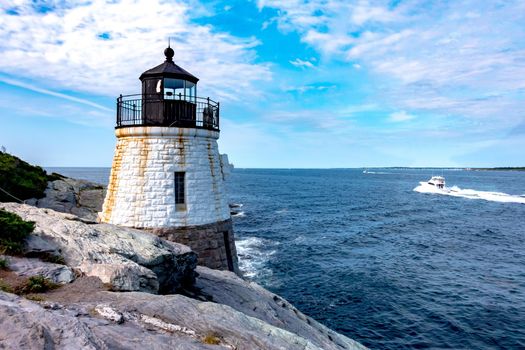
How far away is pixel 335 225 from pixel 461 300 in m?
25.4

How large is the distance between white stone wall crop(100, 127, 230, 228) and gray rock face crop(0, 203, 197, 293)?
442 centimetres

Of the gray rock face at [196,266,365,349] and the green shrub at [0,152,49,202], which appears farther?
the green shrub at [0,152,49,202]

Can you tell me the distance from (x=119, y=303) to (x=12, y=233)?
337 cm

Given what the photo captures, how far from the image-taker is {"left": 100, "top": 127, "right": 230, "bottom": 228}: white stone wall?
1502cm

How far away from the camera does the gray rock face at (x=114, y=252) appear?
25.3 feet

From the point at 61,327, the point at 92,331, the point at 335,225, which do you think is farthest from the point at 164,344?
the point at 335,225

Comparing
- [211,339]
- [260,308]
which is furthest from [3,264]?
[260,308]

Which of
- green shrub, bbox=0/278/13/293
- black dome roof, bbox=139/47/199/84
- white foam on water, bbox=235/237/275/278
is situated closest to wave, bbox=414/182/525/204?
white foam on water, bbox=235/237/275/278

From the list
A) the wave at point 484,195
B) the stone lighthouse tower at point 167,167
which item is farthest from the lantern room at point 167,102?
the wave at point 484,195

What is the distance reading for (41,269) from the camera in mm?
7293

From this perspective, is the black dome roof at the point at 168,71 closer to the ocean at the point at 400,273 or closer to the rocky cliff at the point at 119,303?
the rocky cliff at the point at 119,303

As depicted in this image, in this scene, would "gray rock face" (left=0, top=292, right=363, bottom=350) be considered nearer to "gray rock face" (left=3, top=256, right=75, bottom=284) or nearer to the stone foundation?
"gray rock face" (left=3, top=256, right=75, bottom=284)

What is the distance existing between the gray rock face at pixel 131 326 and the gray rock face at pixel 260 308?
3666mm

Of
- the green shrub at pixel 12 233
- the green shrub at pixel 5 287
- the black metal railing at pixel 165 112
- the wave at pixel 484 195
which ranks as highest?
the black metal railing at pixel 165 112
